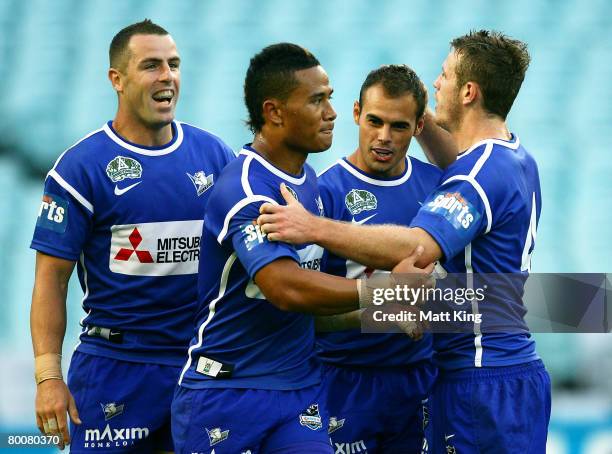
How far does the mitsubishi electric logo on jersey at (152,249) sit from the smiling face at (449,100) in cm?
135

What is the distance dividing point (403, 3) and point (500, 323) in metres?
4.61

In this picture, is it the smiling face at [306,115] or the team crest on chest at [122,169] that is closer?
the smiling face at [306,115]

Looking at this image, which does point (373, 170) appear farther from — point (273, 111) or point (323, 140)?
point (273, 111)

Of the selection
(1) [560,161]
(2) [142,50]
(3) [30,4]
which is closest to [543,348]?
(1) [560,161]

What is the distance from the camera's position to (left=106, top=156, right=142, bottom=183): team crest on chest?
556 centimetres

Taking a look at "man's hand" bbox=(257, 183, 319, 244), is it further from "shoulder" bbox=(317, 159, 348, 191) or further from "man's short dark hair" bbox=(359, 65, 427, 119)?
"man's short dark hair" bbox=(359, 65, 427, 119)

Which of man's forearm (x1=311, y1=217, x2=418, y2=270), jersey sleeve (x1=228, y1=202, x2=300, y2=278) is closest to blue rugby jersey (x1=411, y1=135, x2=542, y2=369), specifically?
man's forearm (x1=311, y1=217, x2=418, y2=270)

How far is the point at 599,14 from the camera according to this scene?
9148 mm

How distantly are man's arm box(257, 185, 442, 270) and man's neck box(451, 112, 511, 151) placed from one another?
589 millimetres

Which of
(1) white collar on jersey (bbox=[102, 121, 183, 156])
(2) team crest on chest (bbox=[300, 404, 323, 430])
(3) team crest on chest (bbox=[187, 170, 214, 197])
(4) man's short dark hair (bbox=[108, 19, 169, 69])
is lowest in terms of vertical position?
(2) team crest on chest (bbox=[300, 404, 323, 430])

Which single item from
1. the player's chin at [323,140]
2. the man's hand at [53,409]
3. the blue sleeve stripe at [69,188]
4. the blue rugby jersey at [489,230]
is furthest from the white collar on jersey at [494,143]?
the man's hand at [53,409]

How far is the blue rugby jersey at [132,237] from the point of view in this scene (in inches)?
217

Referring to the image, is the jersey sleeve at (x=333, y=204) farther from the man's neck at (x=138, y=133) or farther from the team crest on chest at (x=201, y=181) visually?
the man's neck at (x=138, y=133)

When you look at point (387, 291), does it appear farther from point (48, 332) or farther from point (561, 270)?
point (561, 270)
